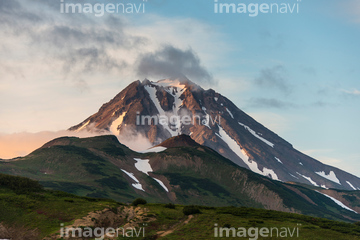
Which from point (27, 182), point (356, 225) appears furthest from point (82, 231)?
point (356, 225)

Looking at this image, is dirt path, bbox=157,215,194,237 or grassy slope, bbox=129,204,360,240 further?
dirt path, bbox=157,215,194,237

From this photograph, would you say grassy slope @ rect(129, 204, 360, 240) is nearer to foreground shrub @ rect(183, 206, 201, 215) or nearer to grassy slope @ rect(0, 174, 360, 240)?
grassy slope @ rect(0, 174, 360, 240)

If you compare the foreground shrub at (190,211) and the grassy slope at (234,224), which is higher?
the foreground shrub at (190,211)

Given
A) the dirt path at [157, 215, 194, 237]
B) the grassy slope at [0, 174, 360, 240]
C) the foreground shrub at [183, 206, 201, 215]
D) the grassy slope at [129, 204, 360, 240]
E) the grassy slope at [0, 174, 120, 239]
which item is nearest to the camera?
the grassy slope at [0, 174, 120, 239]

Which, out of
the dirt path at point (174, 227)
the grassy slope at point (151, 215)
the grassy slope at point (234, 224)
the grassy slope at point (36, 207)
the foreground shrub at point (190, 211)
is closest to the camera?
the grassy slope at point (36, 207)

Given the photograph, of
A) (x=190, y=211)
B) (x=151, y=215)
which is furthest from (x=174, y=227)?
(x=190, y=211)

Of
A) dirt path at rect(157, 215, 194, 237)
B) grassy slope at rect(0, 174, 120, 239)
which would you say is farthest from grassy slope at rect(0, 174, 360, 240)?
dirt path at rect(157, 215, 194, 237)

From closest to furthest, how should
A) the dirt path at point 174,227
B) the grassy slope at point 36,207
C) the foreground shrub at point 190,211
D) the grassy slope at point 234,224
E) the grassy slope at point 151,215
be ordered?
the grassy slope at point 36,207 < the grassy slope at point 234,224 < the grassy slope at point 151,215 < the dirt path at point 174,227 < the foreground shrub at point 190,211

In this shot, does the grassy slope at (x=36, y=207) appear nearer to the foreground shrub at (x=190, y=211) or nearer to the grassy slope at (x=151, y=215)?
the grassy slope at (x=151, y=215)

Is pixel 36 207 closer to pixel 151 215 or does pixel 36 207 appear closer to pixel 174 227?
pixel 151 215

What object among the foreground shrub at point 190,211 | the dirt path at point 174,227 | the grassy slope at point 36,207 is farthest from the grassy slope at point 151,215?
the foreground shrub at point 190,211

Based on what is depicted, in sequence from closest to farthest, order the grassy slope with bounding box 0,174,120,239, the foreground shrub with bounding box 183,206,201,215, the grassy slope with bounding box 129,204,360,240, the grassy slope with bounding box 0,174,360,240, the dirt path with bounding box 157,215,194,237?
the grassy slope with bounding box 0,174,120,239, the grassy slope with bounding box 129,204,360,240, the grassy slope with bounding box 0,174,360,240, the dirt path with bounding box 157,215,194,237, the foreground shrub with bounding box 183,206,201,215
